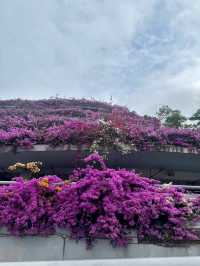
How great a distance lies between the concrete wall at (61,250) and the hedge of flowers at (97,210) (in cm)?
13

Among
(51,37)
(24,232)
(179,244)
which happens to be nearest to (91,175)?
(24,232)

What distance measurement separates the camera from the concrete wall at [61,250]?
18.3 feet

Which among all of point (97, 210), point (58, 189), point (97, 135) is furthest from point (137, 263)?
point (97, 135)

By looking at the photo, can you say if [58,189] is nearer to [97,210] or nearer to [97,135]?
[97,210]

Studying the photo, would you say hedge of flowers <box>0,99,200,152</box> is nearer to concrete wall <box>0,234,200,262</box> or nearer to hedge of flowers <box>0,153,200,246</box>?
hedge of flowers <box>0,153,200,246</box>

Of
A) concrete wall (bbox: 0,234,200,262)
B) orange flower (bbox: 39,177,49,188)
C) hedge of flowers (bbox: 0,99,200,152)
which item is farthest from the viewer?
hedge of flowers (bbox: 0,99,200,152)

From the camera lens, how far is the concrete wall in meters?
5.57

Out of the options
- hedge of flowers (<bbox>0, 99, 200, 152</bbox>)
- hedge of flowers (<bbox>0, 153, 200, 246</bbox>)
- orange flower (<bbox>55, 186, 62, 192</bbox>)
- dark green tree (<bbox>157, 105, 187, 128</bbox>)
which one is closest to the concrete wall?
hedge of flowers (<bbox>0, 153, 200, 246</bbox>)

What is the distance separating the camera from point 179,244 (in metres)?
5.82

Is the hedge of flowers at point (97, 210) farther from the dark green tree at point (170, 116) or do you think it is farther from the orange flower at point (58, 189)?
the dark green tree at point (170, 116)

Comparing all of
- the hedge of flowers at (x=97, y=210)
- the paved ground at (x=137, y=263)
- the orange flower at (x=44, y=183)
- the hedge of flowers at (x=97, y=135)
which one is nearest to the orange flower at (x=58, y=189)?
the hedge of flowers at (x=97, y=210)

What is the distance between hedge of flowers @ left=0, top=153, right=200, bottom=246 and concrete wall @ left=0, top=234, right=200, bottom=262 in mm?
131

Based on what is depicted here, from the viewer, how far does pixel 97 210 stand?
5723 mm

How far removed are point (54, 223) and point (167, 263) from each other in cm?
380
